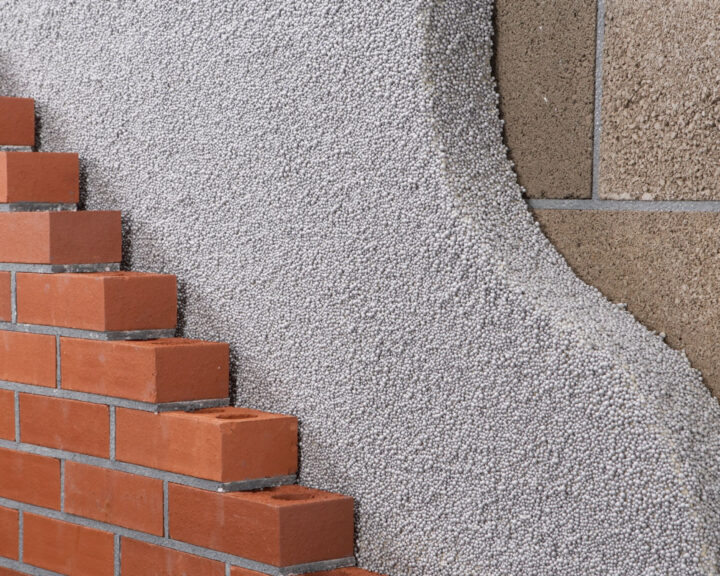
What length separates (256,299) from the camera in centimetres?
185

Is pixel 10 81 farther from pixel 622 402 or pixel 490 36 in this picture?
pixel 622 402

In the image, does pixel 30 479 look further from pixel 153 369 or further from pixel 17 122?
pixel 17 122

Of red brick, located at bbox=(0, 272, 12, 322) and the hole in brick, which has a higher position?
red brick, located at bbox=(0, 272, 12, 322)

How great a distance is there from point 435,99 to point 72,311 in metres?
0.85

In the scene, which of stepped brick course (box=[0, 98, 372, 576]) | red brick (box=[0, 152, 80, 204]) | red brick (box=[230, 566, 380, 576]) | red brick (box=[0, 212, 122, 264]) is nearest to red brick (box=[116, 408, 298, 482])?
stepped brick course (box=[0, 98, 372, 576])

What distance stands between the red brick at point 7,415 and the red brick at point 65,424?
0.11 feet

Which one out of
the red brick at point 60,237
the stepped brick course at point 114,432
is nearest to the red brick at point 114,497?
the stepped brick course at point 114,432

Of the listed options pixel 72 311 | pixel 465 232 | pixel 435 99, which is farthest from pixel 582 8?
pixel 72 311

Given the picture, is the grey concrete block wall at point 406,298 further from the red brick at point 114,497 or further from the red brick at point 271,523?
the red brick at point 114,497

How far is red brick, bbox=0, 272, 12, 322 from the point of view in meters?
2.06

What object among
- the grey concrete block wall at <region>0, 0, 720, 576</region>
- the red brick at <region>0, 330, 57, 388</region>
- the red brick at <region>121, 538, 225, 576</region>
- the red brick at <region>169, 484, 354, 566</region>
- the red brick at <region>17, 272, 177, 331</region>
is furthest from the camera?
the red brick at <region>0, 330, 57, 388</region>

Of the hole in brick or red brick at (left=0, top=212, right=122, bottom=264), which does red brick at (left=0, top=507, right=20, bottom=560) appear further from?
the hole in brick

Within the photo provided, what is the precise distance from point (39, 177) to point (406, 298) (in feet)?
2.93

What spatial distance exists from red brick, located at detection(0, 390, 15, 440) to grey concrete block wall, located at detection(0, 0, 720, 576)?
426 millimetres
